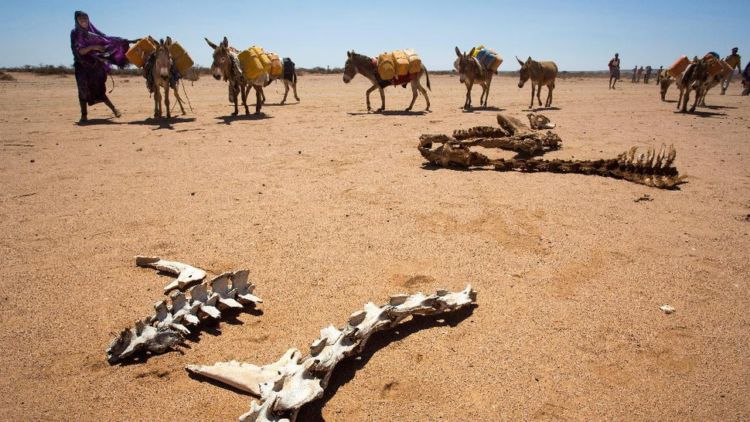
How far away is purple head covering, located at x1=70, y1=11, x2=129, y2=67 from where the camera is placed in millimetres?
10413

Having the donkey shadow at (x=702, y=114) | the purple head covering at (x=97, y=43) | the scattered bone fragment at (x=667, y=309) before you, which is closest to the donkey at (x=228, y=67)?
the purple head covering at (x=97, y=43)

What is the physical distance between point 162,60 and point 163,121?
6.28ft

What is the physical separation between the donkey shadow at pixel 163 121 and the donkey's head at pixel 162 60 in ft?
4.21

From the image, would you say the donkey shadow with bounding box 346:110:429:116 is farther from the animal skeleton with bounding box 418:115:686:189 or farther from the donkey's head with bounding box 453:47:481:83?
the animal skeleton with bounding box 418:115:686:189

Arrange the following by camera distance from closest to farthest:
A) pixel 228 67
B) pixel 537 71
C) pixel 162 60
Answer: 1. pixel 162 60
2. pixel 228 67
3. pixel 537 71

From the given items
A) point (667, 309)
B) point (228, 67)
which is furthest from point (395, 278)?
point (228, 67)

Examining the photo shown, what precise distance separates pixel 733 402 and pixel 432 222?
296 centimetres

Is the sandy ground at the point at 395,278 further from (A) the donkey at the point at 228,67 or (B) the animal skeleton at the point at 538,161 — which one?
(A) the donkey at the point at 228,67

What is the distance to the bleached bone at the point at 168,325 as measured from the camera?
2629mm

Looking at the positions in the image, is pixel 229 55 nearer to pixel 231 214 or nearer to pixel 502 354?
pixel 231 214

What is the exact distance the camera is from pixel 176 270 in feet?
11.9

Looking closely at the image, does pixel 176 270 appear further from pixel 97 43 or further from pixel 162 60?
pixel 97 43

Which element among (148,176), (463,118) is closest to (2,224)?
(148,176)

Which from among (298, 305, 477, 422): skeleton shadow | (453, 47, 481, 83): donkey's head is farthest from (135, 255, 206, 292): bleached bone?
(453, 47, 481, 83): donkey's head
